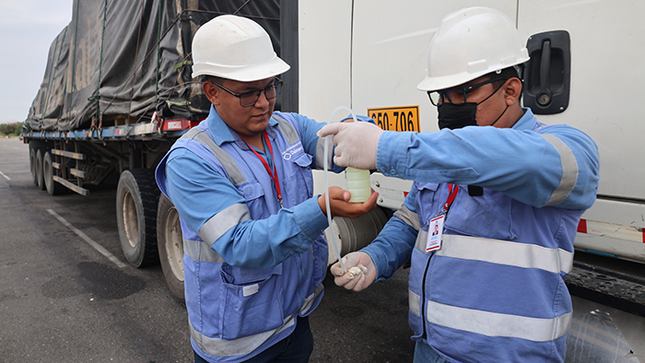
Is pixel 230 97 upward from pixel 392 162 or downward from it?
upward

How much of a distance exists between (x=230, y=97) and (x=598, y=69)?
4.31 ft

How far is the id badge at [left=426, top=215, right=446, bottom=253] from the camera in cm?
127

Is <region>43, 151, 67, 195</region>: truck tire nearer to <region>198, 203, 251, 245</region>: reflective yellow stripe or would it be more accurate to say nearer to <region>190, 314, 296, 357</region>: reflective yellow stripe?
<region>190, 314, 296, 357</region>: reflective yellow stripe

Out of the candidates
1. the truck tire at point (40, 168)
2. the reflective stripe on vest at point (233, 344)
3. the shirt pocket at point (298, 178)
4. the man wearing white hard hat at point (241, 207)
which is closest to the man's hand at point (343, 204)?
the man wearing white hard hat at point (241, 207)

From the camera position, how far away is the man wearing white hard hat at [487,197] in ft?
3.09

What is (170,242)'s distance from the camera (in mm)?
3832

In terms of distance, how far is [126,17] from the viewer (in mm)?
4418

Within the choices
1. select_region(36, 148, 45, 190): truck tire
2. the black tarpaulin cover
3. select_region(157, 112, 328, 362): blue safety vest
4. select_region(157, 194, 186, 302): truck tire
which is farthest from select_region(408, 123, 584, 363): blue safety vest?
select_region(36, 148, 45, 190): truck tire

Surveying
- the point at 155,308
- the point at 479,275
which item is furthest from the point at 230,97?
the point at 155,308

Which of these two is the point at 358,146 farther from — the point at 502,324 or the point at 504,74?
the point at 502,324

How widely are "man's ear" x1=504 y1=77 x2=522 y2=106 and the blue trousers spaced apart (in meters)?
1.14

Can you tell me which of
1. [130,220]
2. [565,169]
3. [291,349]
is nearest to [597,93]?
[565,169]

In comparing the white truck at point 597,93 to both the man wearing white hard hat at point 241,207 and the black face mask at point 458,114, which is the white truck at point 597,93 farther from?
the man wearing white hard hat at point 241,207

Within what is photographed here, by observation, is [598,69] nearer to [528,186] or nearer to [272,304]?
[528,186]
